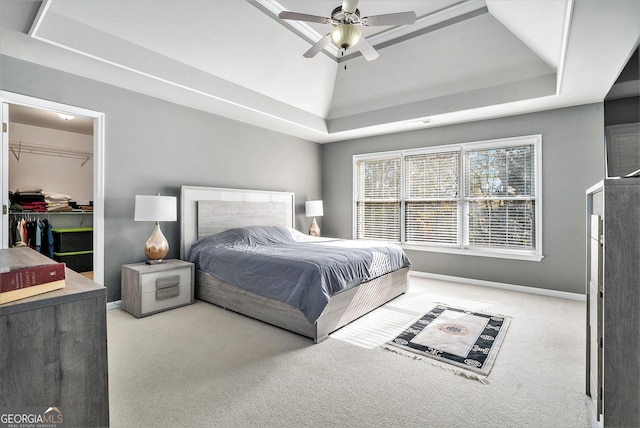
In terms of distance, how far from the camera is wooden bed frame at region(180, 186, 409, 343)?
9.40 feet

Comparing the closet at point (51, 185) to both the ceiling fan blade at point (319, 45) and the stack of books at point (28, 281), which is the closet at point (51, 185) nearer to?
the ceiling fan blade at point (319, 45)

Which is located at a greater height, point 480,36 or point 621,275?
point 480,36

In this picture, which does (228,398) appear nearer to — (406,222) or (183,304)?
(183,304)

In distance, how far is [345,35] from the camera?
2.62 meters

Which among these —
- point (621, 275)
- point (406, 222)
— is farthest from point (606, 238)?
point (406, 222)

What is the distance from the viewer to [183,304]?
3.60 metres

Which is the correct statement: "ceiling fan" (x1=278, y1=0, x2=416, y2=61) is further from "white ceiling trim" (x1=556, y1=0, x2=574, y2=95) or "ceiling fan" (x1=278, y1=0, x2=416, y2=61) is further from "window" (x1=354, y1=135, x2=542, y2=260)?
"window" (x1=354, y1=135, x2=542, y2=260)

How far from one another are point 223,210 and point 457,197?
3570 millimetres

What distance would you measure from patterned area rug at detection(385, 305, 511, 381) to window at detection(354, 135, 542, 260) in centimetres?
167

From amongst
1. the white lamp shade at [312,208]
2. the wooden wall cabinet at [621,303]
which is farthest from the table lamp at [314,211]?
the wooden wall cabinet at [621,303]

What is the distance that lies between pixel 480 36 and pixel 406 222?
2.88 meters

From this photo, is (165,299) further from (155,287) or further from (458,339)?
(458,339)

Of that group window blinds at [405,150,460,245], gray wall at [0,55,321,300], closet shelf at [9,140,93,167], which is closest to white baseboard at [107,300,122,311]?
gray wall at [0,55,321,300]

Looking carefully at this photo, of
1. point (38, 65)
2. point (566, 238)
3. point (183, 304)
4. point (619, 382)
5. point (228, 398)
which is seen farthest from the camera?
point (566, 238)
